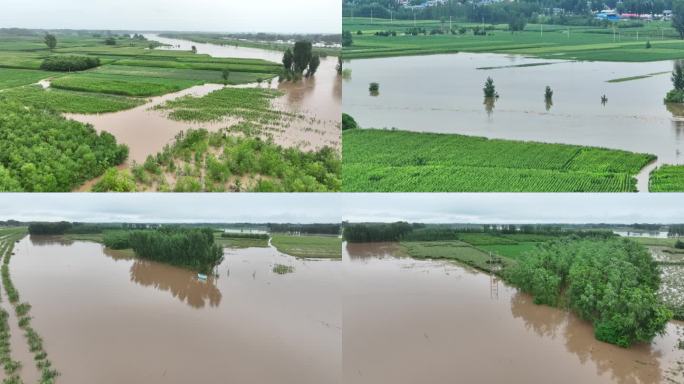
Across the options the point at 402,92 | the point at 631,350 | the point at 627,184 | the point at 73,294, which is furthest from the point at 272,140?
the point at 631,350

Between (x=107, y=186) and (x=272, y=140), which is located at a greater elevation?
(x=272, y=140)

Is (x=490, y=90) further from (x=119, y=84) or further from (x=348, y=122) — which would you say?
(x=119, y=84)

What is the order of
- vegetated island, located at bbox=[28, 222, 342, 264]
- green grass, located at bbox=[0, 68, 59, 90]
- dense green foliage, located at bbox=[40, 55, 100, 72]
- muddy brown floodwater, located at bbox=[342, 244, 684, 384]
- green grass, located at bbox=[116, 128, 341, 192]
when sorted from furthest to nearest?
vegetated island, located at bbox=[28, 222, 342, 264] → dense green foliage, located at bbox=[40, 55, 100, 72] → green grass, located at bbox=[0, 68, 59, 90] → green grass, located at bbox=[116, 128, 341, 192] → muddy brown floodwater, located at bbox=[342, 244, 684, 384]

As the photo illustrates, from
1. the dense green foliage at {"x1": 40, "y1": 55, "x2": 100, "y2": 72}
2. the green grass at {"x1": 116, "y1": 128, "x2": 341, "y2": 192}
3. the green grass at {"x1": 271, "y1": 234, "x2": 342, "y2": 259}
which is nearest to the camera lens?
the green grass at {"x1": 116, "y1": 128, "x2": 341, "y2": 192}

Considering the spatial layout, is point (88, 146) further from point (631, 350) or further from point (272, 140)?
point (631, 350)

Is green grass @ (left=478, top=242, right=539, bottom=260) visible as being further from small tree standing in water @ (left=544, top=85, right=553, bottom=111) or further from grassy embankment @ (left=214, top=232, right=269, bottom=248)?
grassy embankment @ (left=214, top=232, right=269, bottom=248)

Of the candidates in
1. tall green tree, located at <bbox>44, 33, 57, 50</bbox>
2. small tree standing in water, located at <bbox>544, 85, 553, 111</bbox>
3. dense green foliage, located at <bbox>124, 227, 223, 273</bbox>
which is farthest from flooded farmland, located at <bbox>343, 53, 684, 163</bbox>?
tall green tree, located at <bbox>44, 33, 57, 50</bbox>
